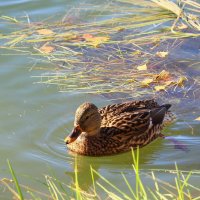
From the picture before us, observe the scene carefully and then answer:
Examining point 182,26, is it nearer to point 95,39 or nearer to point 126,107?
point 95,39

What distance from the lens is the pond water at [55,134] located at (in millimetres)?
6496

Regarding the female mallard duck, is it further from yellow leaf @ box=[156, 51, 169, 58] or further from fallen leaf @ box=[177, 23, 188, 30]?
fallen leaf @ box=[177, 23, 188, 30]

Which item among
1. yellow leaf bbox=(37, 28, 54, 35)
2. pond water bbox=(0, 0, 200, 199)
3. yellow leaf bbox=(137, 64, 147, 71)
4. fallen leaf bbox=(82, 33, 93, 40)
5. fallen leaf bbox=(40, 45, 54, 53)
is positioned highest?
yellow leaf bbox=(37, 28, 54, 35)

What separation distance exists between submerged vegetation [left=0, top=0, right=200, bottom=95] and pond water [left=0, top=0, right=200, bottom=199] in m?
0.21

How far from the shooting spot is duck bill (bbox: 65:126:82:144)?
675 centimetres

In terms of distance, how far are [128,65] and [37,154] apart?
2319mm

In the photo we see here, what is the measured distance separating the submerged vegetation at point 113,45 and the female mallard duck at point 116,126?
2.20 feet

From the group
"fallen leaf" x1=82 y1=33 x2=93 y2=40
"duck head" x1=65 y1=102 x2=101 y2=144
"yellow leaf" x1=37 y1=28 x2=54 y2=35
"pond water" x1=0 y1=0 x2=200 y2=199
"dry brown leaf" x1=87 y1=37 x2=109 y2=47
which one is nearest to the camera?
"pond water" x1=0 y1=0 x2=200 y2=199

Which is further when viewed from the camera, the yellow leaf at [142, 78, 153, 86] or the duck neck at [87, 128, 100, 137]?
the yellow leaf at [142, 78, 153, 86]

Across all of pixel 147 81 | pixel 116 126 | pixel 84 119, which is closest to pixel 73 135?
pixel 84 119

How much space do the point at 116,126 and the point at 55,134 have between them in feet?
2.10

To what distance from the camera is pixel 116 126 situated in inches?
284

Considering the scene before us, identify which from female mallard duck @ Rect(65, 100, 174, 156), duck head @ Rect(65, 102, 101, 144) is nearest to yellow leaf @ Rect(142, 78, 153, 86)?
female mallard duck @ Rect(65, 100, 174, 156)

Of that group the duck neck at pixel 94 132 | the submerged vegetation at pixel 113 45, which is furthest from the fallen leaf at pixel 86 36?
the duck neck at pixel 94 132
